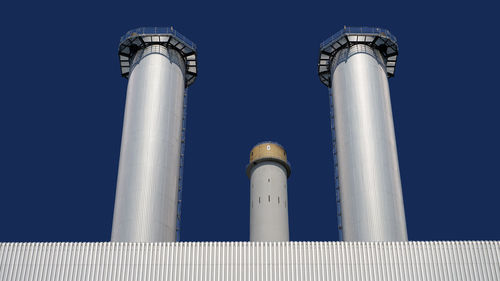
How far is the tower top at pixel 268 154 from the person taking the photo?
184 feet

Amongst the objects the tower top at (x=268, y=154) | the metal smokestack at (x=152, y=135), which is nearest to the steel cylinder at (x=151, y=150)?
the metal smokestack at (x=152, y=135)

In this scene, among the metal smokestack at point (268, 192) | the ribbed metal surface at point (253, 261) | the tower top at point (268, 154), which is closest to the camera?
the ribbed metal surface at point (253, 261)

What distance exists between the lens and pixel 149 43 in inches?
2184

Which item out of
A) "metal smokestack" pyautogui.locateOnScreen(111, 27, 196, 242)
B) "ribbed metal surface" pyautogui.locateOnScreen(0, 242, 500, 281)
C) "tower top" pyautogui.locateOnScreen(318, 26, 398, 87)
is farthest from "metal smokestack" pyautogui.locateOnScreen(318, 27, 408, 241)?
"metal smokestack" pyautogui.locateOnScreen(111, 27, 196, 242)

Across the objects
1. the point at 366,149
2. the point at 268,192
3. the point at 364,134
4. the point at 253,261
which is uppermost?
the point at 364,134

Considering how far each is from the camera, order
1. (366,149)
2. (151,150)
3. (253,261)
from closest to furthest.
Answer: (253,261)
(366,149)
(151,150)

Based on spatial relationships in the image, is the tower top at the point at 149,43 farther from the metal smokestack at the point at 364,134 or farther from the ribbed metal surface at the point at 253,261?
the ribbed metal surface at the point at 253,261

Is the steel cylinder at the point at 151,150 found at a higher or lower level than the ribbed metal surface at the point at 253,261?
higher

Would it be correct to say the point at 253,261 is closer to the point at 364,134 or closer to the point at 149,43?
the point at 364,134

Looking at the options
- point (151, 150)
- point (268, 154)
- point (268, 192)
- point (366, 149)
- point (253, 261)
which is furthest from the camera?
point (268, 154)

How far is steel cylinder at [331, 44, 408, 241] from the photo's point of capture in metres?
43.9

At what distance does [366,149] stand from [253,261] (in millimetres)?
A: 17923

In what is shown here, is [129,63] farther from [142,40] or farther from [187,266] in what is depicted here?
[187,266]

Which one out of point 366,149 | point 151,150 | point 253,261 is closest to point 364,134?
point 366,149
